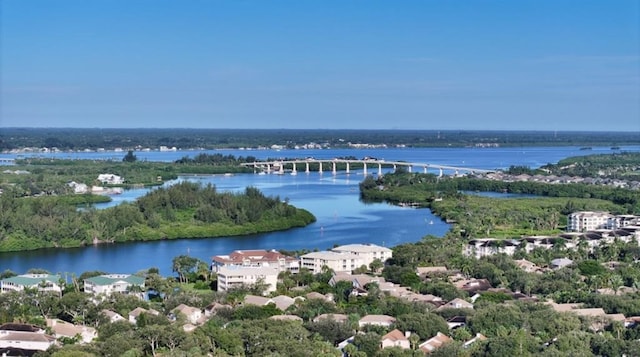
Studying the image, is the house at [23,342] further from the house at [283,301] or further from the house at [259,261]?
the house at [259,261]

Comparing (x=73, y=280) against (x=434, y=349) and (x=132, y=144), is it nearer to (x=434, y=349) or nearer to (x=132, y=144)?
(x=434, y=349)

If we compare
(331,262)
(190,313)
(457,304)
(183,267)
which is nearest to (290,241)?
(331,262)

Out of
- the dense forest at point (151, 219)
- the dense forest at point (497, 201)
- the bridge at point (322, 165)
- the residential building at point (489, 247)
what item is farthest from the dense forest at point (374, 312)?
the bridge at point (322, 165)

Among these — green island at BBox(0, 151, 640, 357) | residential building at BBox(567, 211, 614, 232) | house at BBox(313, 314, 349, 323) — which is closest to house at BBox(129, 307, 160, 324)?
green island at BBox(0, 151, 640, 357)

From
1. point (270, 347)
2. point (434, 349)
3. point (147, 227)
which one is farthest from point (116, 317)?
point (147, 227)

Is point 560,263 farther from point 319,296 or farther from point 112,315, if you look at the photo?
point 112,315

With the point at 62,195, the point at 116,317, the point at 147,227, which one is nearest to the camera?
the point at 116,317
